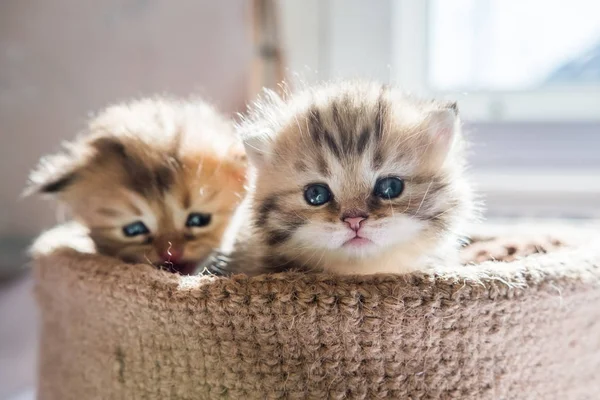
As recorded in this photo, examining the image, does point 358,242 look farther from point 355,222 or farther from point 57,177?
point 57,177

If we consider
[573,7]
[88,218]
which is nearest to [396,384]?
[88,218]

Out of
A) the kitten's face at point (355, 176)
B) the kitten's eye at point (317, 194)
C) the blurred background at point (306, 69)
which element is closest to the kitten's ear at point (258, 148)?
the kitten's face at point (355, 176)

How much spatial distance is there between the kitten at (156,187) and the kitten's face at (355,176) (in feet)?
0.40

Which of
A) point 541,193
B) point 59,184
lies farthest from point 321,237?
point 541,193

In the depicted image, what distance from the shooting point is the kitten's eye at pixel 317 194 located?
84cm

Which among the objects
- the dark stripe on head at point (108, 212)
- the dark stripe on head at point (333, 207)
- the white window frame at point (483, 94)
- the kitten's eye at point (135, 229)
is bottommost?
the kitten's eye at point (135, 229)

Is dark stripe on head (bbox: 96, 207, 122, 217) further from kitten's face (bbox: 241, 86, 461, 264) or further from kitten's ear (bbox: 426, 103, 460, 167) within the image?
kitten's ear (bbox: 426, 103, 460, 167)

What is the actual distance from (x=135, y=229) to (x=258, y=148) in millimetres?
262

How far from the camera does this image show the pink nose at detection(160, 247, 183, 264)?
3.18ft

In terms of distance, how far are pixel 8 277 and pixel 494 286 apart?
1.15 meters

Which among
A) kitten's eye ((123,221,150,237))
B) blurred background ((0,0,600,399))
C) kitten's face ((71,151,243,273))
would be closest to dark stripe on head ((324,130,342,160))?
kitten's face ((71,151,243,273))

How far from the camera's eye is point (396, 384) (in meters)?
0.72

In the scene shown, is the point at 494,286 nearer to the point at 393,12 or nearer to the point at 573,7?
the point at 393,12

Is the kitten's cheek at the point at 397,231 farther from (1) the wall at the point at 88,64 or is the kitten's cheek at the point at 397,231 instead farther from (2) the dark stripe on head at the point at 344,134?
(1) the wall at the point at 88,64
